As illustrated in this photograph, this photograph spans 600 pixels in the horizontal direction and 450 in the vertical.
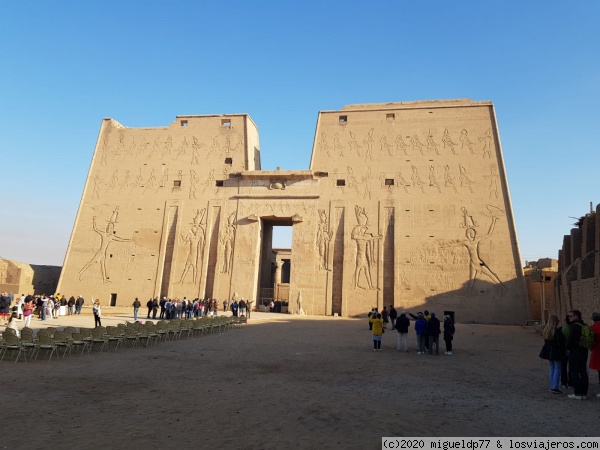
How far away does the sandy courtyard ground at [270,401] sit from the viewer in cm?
447

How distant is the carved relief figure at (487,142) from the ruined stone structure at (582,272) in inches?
390

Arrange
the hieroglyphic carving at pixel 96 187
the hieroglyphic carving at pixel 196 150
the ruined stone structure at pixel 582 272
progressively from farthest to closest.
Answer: the hieroglyphic carving at pixel 96 187, the hieroglyphic carving at pixel 196 150, the ruined stone structure at pixel 582 272

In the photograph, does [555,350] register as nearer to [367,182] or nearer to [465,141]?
[367,182]

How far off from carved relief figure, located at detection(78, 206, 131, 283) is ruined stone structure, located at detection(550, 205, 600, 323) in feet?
85.6

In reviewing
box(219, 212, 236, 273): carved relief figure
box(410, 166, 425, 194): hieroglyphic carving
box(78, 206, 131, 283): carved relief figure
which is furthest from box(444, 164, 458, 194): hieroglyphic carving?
box(78, 206, 131, 283): carved relief figure

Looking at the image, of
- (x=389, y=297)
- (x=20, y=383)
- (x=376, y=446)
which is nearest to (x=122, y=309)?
(x=389, y=297)

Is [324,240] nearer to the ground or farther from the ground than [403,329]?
farther from the ground

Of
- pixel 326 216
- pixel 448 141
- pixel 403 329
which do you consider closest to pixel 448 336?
pixel 403 329

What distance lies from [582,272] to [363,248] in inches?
544

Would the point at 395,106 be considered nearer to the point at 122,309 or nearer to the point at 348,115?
the point at 348,115

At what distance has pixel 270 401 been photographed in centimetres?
591

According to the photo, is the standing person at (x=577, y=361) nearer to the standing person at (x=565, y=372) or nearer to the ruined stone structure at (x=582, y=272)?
the standing person at (x=565, y=372)

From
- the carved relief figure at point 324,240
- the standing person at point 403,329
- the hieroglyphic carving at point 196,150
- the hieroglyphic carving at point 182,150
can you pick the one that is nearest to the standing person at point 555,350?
the standing person at point 403,329

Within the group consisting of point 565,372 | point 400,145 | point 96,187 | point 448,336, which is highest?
point 400,145
